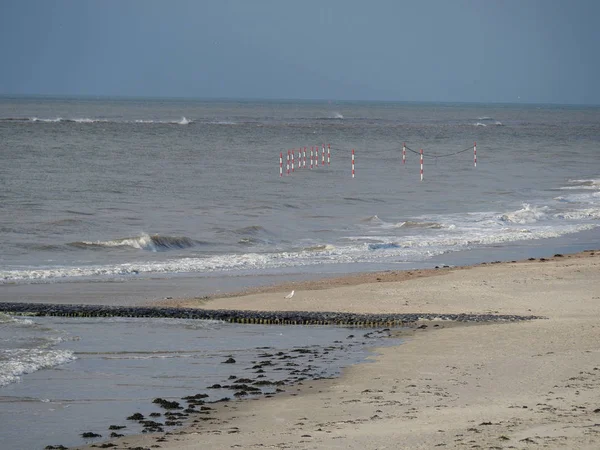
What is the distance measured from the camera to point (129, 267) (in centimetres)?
1983

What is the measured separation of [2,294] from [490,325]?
7748mm

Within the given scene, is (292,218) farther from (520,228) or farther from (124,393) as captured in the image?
(124,393)

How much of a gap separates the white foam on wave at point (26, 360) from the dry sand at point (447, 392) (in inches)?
97.2

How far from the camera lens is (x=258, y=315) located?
14.0 meters

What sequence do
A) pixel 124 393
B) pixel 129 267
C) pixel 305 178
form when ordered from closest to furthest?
pixel 124 393
pixel 129 267
pixel 305 178

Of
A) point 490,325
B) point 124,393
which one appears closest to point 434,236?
point 490,325

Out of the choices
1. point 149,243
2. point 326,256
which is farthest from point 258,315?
point 149,243

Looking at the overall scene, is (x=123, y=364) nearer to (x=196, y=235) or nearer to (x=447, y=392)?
(x=447, y=392)

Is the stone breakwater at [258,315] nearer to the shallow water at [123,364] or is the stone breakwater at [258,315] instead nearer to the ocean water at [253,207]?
the shallow water at [123,364]

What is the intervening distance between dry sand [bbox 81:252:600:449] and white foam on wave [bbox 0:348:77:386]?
97.2 inches

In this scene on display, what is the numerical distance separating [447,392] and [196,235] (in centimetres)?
1630

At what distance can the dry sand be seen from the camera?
7867 mm

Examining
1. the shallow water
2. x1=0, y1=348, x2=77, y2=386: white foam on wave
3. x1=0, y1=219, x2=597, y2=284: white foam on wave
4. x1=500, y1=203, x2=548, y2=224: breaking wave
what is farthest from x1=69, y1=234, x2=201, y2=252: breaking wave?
x1=0, y1=348, x2=77, y2=386: white foam on wave

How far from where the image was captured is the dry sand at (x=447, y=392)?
7867 mm
